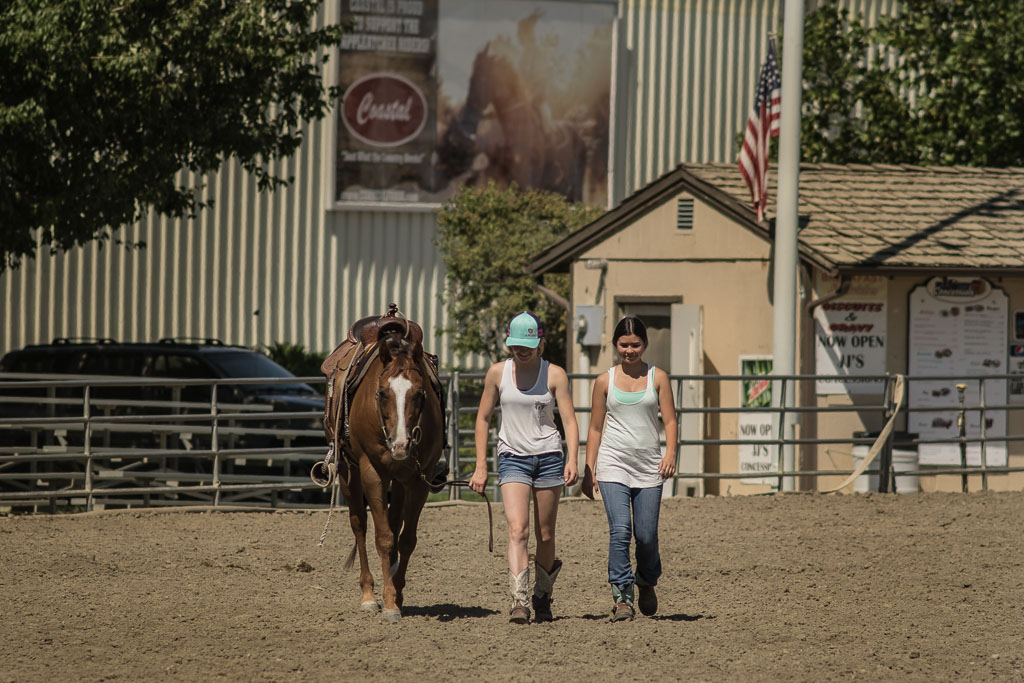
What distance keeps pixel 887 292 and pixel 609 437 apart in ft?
32.7

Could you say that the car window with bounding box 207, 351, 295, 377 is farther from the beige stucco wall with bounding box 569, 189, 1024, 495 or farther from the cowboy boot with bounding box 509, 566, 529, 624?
the cowboy boot with bounding box 509, 566, 529, 624

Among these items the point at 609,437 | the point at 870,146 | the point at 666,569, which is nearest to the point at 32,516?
the point at 666,569

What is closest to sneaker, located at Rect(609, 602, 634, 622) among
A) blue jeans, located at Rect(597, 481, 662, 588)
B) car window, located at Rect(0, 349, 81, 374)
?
blue jeans, located at Rect(597, 481, 662, 588)

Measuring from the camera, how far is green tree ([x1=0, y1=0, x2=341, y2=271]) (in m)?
16.8

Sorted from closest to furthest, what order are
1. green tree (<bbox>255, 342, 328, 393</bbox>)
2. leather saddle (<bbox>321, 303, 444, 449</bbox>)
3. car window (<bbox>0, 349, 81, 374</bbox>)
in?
leather saddle (<bbox>321, 303, 444, 449</bbox>)
car window (<bbox>0, 349, 81, 374</bbox>)
green tree (<bbox>255, 342, 328, 393</bbox>)

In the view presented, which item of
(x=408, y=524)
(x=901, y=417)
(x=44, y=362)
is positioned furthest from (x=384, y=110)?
(x=408, y=524)

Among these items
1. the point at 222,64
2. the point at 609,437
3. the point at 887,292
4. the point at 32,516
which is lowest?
the point at 32,516

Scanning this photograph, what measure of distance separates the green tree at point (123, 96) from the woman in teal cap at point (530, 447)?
399 inches

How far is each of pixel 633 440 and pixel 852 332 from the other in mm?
9730

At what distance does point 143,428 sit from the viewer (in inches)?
575

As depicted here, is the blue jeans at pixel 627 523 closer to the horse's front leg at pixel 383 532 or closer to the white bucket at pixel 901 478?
the horse's front leg at pixel 383 532

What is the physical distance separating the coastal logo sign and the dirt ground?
2008 centimetres

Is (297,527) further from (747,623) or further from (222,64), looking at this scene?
(222,64)

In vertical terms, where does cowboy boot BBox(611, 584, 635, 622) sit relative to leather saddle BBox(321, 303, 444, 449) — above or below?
below
